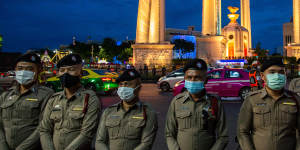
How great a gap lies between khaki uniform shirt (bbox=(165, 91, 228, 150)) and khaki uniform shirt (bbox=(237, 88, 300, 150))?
0.22 m

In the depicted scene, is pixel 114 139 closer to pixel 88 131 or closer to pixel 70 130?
pixel 88 131

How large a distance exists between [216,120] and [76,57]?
1.79 m

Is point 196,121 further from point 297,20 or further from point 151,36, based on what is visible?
point 297,20

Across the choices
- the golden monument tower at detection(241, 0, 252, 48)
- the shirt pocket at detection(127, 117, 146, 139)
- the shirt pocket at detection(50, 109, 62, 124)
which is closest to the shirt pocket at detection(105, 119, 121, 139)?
the shirt pocket at detection(127, 117, 146, 139)

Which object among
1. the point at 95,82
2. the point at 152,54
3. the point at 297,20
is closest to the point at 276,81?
the point at 95,82

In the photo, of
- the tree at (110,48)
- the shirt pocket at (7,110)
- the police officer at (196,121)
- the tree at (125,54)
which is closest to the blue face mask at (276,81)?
the police officer at (196,121)

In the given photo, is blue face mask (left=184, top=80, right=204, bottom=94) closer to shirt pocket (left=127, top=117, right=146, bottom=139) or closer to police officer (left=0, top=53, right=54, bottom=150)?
shirt pocket (left=127, top=117, right=146, bottom=139)

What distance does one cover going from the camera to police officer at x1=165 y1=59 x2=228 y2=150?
110 inches

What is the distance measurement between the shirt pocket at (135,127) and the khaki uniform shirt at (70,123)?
0.42 m

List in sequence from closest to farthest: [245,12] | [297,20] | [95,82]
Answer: [95,82] < [297,20] < [245,12]

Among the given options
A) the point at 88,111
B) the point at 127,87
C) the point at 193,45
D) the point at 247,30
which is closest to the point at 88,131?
the point at 88,111

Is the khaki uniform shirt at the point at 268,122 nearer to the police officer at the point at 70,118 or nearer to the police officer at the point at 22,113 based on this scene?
the police officer at the point at 70,118

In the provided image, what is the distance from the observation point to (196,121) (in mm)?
2830

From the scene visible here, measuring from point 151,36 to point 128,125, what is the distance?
25081mm
